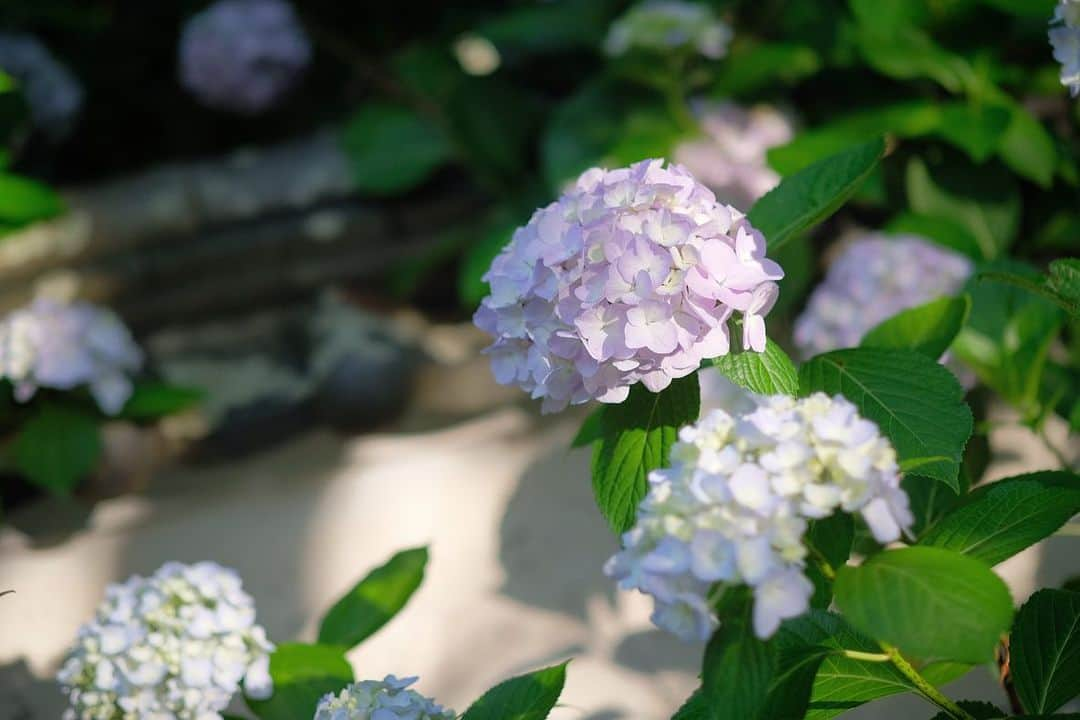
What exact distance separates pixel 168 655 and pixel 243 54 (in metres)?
1.84

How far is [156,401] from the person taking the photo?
216 centimetres

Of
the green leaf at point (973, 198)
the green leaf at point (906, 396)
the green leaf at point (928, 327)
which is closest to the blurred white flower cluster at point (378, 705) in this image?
the green leaf at point (906, 396)

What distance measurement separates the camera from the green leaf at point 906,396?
3.05 ft

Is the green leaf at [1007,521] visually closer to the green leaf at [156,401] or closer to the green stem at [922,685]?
the green stem at [922,685]

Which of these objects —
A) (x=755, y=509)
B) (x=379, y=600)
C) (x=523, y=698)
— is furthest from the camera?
(x=379, y=600)

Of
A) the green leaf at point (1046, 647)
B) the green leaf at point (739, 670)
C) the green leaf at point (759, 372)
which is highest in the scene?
the green leaf at point (759, 372)

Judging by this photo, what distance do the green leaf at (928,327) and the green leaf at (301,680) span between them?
0.65m

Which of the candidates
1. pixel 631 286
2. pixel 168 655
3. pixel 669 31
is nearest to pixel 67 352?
pixel 168 655

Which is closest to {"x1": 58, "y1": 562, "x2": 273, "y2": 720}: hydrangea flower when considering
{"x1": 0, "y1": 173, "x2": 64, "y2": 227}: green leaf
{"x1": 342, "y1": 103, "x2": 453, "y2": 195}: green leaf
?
{"x1": 0, "y1": 173, "x2": 64, "y2": 227}: green leaf

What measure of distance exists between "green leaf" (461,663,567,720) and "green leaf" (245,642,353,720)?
0.23 meters

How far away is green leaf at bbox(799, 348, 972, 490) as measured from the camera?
36.7 inches

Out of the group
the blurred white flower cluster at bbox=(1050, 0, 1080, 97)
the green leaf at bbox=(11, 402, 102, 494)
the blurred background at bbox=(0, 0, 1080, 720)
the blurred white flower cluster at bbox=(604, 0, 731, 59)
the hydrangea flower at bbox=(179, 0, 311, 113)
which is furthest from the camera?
the hydrangea flower at bbox=(179, 0, 311, 113)

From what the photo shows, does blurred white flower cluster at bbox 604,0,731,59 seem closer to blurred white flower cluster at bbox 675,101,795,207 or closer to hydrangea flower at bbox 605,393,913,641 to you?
blurred white flower cluster at bbox 675,101,795,207

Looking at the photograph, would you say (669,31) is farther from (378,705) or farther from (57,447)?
(378,705)
